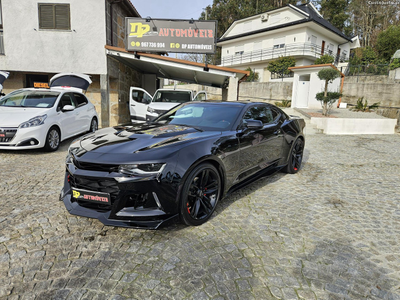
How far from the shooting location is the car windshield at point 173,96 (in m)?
12.1

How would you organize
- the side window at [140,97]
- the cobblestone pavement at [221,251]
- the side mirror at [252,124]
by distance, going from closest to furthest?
the cobblestone pavement at [221,251], the side mirror at [252,124], the side window at [140,97]

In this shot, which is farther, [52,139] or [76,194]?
[52,139]

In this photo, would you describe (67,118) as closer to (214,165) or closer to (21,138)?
(21,138)

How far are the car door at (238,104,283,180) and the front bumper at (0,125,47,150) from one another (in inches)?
198

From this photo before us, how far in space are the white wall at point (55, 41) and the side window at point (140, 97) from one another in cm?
175

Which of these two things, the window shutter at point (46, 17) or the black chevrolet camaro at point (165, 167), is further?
the window shutter at point (46, 17)

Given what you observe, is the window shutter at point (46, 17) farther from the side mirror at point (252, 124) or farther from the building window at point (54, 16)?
the side mirror at point (252, 124)

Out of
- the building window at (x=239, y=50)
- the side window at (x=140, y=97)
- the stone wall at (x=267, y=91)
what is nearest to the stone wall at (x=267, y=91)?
the stone wall at (x=267, y=91)

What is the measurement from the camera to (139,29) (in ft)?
39.0

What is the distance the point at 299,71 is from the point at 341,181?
16.3 meters

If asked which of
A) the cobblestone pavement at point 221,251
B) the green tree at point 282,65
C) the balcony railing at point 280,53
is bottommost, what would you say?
the cobblestone pavement at point 221,251

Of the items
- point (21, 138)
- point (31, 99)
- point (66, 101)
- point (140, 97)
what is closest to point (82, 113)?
point (66, 101)

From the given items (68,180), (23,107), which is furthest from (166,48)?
(68,180)

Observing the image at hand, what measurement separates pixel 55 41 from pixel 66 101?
6.13 m
